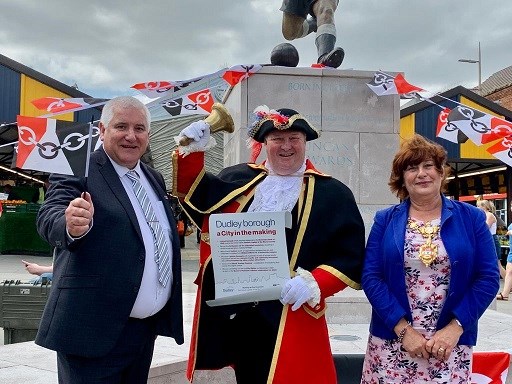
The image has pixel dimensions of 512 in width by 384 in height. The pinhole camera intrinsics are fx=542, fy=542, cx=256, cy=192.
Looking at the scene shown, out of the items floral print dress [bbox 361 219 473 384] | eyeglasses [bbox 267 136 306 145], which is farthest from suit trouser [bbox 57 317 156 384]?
floral print dress [bbox 361 219 473 384]

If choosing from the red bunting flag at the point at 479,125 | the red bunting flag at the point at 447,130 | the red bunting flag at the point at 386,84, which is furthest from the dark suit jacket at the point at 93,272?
the red bunting flag at the point at 447,130

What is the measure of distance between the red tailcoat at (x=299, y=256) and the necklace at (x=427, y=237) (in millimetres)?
233

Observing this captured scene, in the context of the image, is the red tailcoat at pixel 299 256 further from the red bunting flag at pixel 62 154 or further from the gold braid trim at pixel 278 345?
the red bunting flag at pixel 62 154

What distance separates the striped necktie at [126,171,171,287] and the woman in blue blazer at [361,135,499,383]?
33.9 inches

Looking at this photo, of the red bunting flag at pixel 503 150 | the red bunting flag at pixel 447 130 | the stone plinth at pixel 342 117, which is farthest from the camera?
the red bunting flag at pixel 447 130

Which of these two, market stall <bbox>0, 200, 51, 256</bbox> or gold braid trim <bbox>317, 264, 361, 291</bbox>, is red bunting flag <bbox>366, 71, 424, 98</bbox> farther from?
market stall <bbox>0, 200, 51, 256</bbox>

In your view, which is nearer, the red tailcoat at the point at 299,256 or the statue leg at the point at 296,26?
the red tailcoat at the point at 299,256

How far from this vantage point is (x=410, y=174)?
8.01 feet

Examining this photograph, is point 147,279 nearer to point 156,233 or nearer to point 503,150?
point 156,233

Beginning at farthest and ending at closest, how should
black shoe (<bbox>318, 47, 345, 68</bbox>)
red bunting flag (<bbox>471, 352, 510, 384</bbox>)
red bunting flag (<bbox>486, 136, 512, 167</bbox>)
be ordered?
red bunting flag (<bbox>486, 136, 512, 167</bbox>), black shoe (<bbox>318, 47, 345, 68</bbox>), red bunting flag (<bbox>471, 352, 510, 384</bbox>)

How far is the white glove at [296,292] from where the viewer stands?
7.06 feet

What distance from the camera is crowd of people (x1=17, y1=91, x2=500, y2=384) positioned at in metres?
2.00

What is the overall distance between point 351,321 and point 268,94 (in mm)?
2350

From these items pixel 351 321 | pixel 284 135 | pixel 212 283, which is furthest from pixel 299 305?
pixel 351 321
